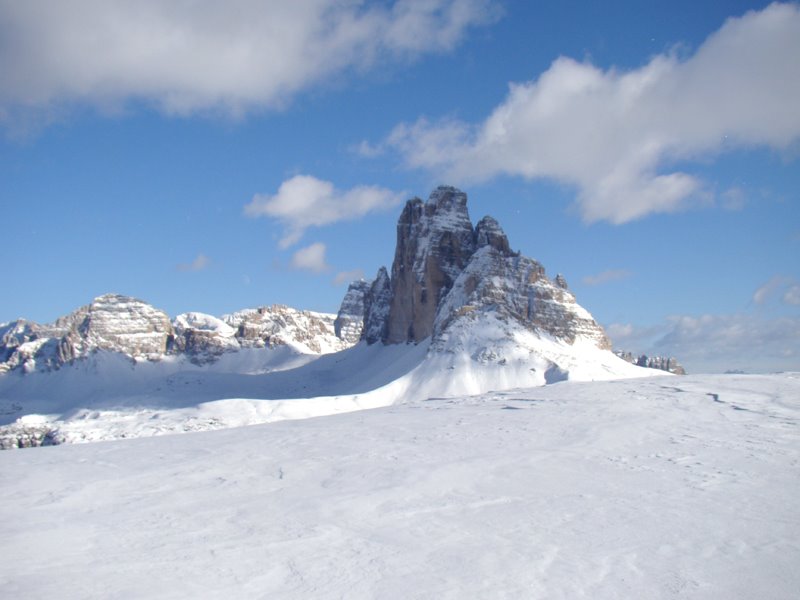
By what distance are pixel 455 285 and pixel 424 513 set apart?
3375 inches

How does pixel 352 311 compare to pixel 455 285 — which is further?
pixel 352 311

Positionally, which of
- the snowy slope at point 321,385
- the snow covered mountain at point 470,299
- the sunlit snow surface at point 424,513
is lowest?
the sunlit snow surface at point 424,513

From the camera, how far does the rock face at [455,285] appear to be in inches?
3568

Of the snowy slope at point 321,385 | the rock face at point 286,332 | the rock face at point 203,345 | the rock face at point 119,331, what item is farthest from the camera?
the rock face at point 286,332

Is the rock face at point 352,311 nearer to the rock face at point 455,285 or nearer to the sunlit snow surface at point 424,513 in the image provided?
the rock face at point 455,285

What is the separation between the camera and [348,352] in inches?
5177

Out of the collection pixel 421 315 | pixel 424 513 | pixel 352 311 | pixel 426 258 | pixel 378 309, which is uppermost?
pixel 352 311

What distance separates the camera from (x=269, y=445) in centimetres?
1747

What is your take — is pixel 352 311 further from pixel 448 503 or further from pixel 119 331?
pixel 448 503

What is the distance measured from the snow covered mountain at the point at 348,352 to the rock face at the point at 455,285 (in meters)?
0.23

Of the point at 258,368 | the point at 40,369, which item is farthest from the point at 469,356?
the point at 40,369

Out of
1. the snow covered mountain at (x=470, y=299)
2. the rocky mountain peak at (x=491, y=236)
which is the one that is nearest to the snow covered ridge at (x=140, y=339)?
the snow covered mountain at (x=470, y=299)

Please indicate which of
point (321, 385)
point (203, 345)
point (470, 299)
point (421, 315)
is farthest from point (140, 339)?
point (470, 299)

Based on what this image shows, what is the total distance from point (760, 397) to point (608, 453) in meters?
10.9
